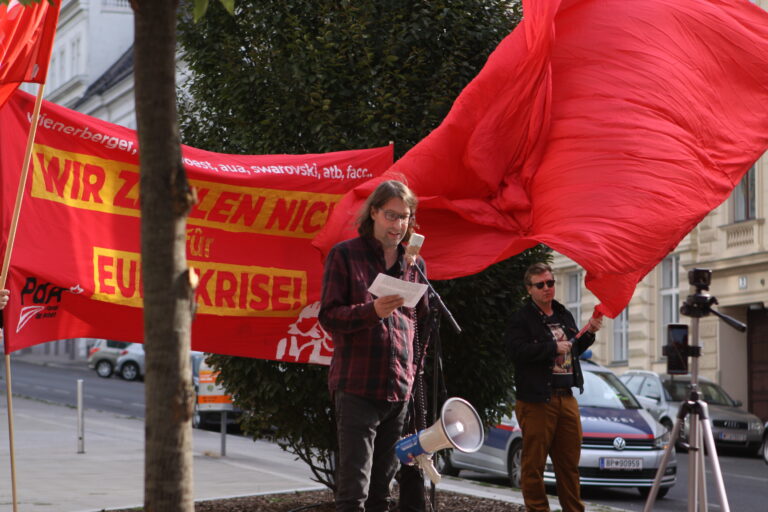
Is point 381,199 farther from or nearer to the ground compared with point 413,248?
farther from the ground

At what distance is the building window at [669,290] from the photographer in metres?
35.3

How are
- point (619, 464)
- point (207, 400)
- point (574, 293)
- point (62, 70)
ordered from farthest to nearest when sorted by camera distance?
point (62, 70) → point (574, 293) → point (207, 400) → point (619, 464)

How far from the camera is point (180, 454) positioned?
12.4ft

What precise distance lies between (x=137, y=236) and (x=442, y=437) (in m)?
3.23

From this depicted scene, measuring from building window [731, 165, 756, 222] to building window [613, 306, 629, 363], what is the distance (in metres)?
5.98

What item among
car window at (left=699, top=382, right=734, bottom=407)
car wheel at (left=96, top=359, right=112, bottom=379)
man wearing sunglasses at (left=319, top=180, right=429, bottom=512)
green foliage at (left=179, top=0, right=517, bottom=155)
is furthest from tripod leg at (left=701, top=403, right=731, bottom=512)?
car wheel at (left=96, top=359, right=112, bottom=379)

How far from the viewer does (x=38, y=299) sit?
7.35m

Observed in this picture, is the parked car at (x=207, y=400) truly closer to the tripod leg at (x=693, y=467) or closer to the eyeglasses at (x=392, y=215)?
the tripod leg at (x=693, y=467)

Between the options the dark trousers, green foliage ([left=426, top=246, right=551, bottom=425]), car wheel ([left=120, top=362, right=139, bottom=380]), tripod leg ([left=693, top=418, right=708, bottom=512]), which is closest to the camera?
the dark trousers

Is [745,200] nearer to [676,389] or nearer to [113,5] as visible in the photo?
[676,389]

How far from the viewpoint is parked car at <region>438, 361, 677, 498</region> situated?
14.0 metres

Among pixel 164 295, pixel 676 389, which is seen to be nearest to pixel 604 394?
pixel 676 389

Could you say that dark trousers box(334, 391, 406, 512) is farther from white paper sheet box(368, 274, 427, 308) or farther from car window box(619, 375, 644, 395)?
car window box(619, 375, 644, 395)

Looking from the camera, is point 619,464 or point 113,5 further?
point 113,5
